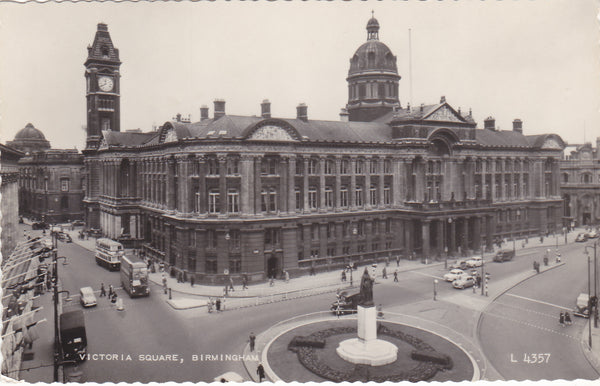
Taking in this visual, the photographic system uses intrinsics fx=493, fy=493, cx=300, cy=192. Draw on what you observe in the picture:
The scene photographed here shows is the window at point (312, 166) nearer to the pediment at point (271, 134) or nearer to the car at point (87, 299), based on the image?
the pediment at point (271, 134)

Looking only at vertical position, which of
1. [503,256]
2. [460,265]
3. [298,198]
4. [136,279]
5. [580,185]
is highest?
[580,185]

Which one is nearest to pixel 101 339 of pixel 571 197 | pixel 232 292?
pixel 232 292

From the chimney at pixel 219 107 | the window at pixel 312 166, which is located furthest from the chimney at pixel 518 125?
the chimney at pixel 219 107

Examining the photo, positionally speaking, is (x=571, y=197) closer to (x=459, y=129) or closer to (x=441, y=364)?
(x=459, y=129)

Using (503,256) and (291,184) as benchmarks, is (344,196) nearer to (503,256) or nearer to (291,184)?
(291,184)

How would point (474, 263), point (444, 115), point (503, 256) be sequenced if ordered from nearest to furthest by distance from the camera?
point (474, 263), point (503, 256), point (444, 115)

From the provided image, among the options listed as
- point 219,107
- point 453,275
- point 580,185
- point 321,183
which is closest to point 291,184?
point 321,183

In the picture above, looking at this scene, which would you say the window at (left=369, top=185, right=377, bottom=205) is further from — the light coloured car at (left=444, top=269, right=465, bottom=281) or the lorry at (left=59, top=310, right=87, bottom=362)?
the lorry at (left=59, top=310, right=87, bottom=362)
